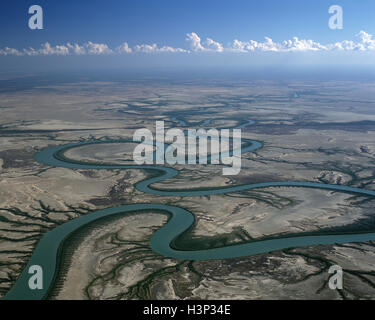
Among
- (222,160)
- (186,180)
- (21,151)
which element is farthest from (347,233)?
(21,151)

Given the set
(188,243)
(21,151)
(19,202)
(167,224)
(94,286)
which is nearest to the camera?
(94,286)

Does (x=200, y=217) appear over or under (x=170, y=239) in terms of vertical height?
over

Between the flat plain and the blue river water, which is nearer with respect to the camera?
the flat plain

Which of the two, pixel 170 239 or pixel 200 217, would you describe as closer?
pixel 170 239

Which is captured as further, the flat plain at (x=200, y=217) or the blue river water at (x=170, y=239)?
the blue river water at (x=170, y=239)

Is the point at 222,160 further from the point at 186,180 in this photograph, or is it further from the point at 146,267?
the point at 146,267

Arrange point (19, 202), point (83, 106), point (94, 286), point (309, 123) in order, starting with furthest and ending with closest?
point (83, 106) < point (309, 123) < point (19, 202) < point (94, 286)

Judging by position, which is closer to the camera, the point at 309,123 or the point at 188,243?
the point at 188,243

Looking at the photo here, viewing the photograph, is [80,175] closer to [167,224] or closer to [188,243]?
[167,224]
